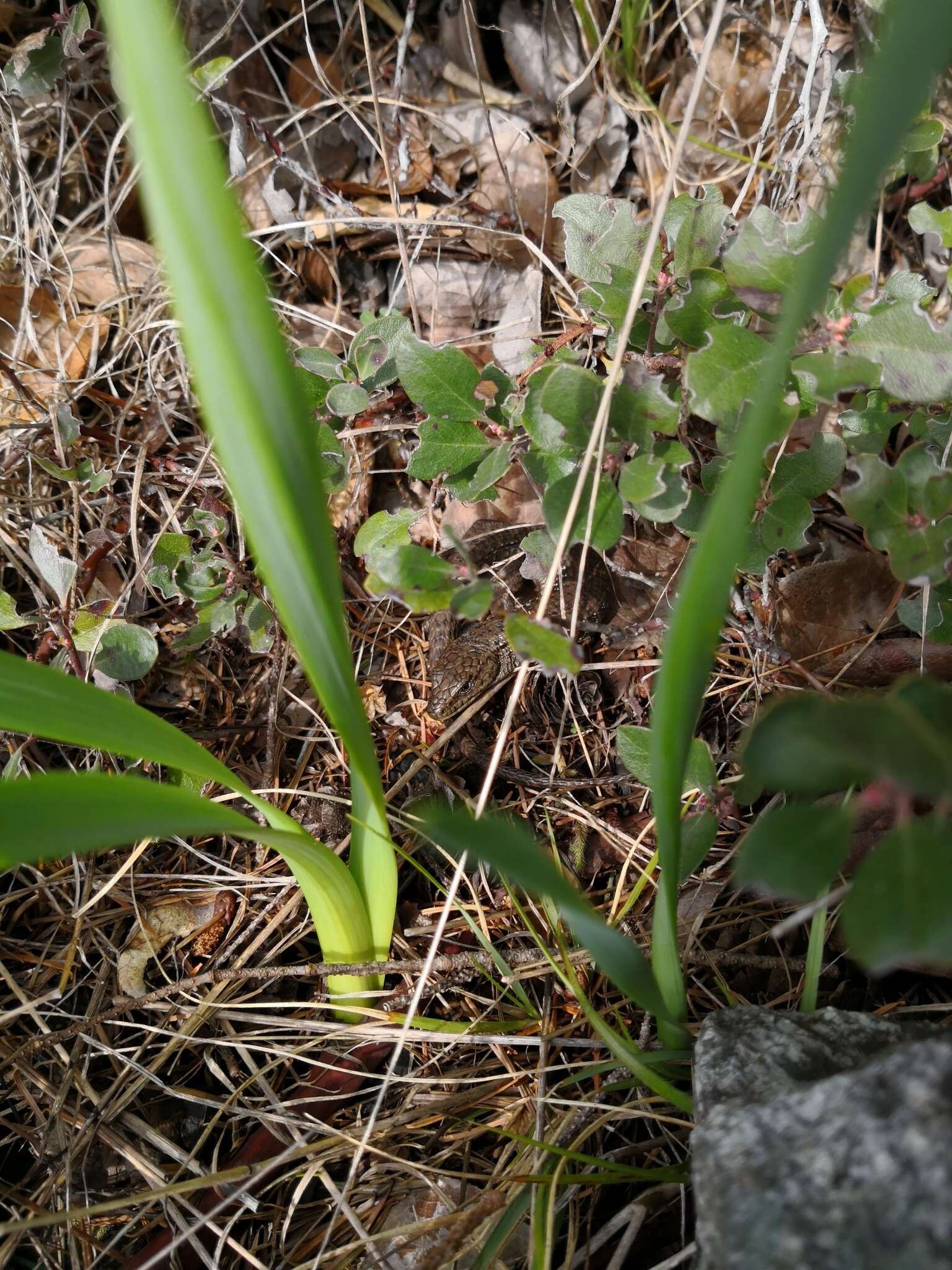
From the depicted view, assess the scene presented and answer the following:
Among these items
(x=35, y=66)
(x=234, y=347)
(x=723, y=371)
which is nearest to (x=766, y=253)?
(x=723, y=371)

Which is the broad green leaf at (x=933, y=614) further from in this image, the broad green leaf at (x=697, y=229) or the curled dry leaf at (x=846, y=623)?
the broad green leaf at (x=697, y=229)

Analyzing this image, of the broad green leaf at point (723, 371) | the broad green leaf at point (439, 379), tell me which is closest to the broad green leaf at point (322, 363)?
the broad green leaf at point (439, 379)

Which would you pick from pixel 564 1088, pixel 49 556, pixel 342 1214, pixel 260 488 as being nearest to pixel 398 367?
pixel 260 488

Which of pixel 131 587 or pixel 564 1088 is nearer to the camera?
pixel 564 1088

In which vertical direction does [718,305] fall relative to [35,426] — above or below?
above

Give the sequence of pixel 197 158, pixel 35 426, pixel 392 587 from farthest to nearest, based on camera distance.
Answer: pixel 35 426
pixel 392 587
pixel 197 158

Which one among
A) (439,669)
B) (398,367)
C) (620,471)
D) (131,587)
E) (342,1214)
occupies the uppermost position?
(398,367)

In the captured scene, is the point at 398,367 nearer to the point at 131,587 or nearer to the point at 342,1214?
the point at 131,587
